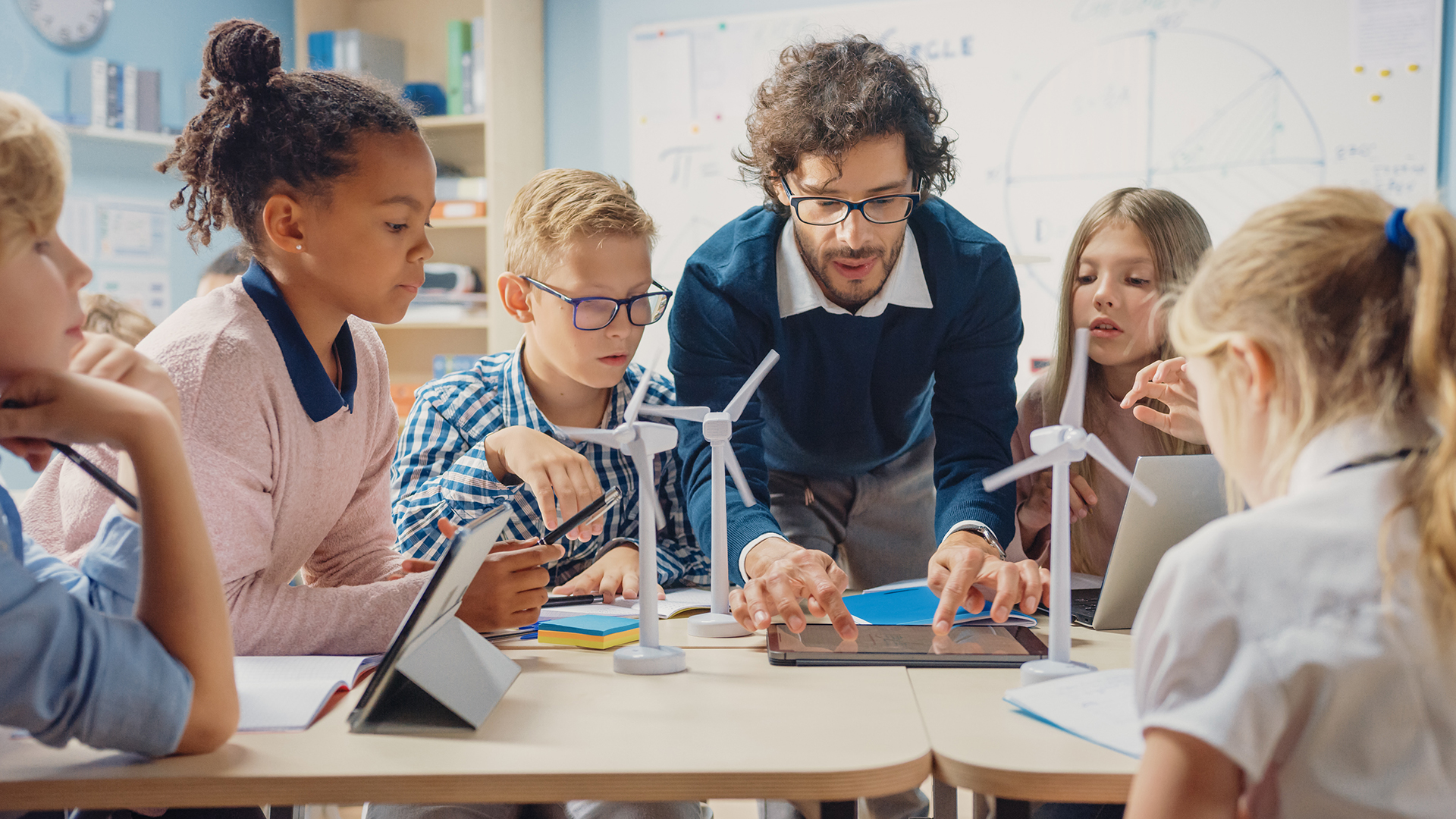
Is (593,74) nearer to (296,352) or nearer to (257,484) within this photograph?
(296,352)

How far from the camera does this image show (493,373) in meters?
1.90

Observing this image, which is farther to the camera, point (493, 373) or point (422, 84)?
point (422, 84)

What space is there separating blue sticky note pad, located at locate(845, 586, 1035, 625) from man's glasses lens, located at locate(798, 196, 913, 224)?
55 cm

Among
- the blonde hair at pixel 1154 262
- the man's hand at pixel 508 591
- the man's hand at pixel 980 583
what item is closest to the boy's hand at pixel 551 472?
the man's hand at pixel 508 591

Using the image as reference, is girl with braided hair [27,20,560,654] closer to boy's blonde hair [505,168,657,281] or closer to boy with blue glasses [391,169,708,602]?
boy with blue glasses [391,169,708,602]

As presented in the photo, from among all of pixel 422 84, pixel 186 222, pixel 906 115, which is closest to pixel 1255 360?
pixel 906 115

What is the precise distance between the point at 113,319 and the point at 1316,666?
2.76 metres

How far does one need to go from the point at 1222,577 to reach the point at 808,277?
1109 millimetres

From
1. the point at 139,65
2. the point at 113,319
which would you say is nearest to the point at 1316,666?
the point at 113,319

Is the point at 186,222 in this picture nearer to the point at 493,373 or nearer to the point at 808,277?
the point at 493,373

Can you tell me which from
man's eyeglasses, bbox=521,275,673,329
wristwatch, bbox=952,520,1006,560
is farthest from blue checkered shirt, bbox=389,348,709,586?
wristwatch, bbox=952,520,1006,560

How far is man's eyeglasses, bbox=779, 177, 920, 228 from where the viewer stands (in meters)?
1.57

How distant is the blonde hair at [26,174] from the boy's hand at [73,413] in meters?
0.11

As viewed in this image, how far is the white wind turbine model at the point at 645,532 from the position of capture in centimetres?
111
